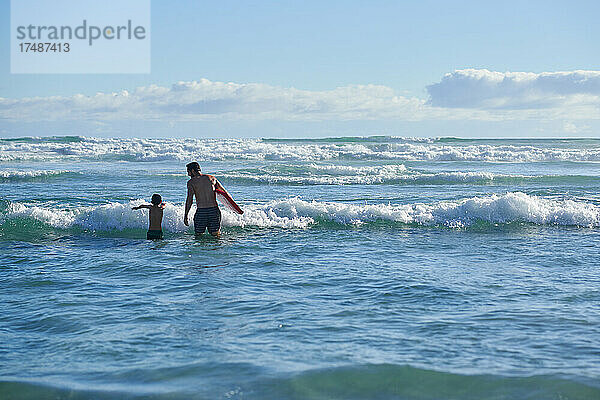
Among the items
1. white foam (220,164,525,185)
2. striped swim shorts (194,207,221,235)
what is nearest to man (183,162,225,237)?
striped swim shorts (194,207,221,235)

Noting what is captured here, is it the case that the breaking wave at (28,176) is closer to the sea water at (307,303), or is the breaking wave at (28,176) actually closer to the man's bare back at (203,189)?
the sea water at (307,303)

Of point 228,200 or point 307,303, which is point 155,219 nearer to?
point 228,200

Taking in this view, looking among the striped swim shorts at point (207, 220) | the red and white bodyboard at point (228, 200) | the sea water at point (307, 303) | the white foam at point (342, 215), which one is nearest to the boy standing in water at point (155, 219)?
the sea water at point (307, 303)

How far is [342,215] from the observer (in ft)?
40.7

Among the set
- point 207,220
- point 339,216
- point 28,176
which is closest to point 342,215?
point 339,216

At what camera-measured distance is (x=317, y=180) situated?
73.2ft

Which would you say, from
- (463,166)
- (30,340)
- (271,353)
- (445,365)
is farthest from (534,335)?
(463,166)

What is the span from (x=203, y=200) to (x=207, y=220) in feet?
1.18

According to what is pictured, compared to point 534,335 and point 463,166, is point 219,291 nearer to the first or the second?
point 534,335

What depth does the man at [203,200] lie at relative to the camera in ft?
35.4

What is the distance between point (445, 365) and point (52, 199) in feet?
43.4

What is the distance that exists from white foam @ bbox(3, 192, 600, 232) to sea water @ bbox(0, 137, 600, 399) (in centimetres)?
4

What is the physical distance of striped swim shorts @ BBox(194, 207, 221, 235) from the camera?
10914 millimetres

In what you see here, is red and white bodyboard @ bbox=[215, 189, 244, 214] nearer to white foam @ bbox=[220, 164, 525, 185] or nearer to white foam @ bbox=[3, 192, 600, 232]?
white foam @ bbox=[3, 192, 600, 232]
